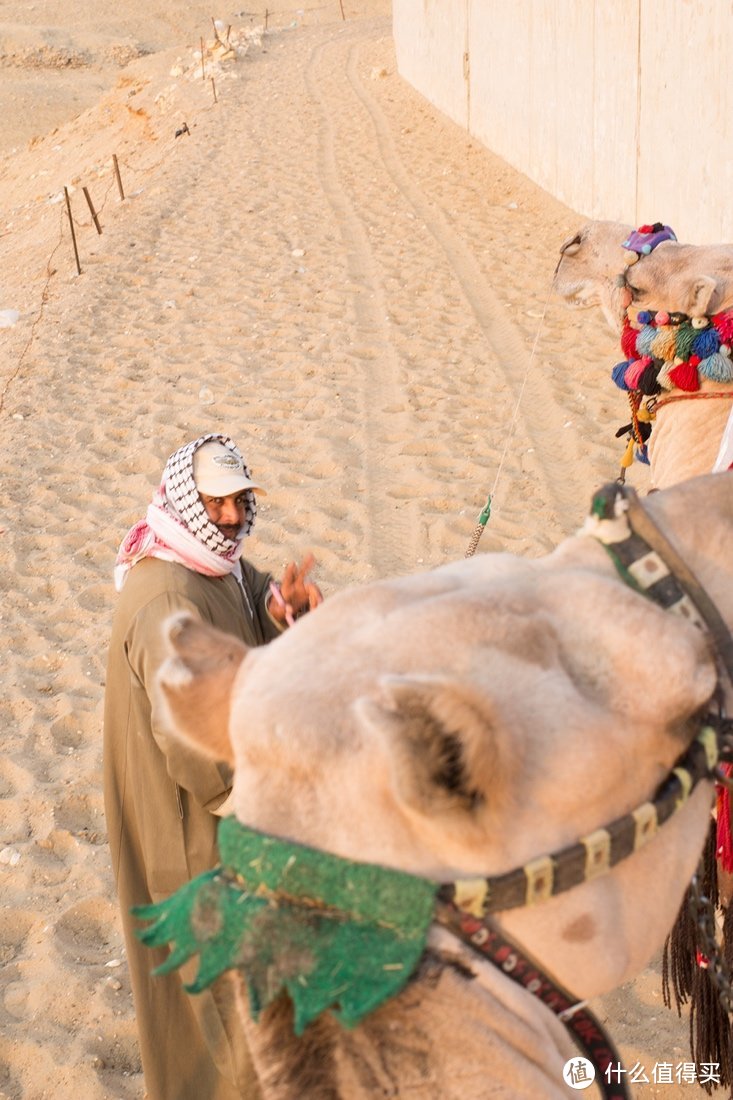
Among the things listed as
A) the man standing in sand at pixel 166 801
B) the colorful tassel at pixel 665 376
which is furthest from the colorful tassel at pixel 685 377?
the man standing in sand at pixel 166 801

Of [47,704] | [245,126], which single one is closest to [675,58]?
[47,704]

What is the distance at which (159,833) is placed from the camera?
10.3 ft

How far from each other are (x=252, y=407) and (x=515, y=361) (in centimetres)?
202

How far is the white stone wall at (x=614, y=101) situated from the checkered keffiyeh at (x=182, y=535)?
5.85 metres

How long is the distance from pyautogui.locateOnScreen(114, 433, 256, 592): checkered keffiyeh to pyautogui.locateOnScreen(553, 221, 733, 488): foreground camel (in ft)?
4.21

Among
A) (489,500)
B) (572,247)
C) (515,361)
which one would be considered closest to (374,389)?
(515,361)

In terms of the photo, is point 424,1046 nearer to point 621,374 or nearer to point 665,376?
point 665,376

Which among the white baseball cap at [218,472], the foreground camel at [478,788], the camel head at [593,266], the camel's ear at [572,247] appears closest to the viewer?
the foreground camel at [478,788]

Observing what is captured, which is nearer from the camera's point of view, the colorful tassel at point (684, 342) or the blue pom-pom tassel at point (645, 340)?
the colorful tassel at point (684, 342)

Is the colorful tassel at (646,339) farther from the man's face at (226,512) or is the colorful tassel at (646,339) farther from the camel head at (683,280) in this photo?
the man's face at (226,512)

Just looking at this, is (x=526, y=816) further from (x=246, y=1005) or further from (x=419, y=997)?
(x=246, y=1005)

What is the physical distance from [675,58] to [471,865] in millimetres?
9388

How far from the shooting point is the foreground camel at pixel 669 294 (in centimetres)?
332

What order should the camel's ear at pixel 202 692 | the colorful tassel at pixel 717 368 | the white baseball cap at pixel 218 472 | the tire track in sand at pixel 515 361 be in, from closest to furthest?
the camel's ear at pixel 202 692 → the colorful tassel at pixel 717 368 → the white baseball cap at pixel 218 472 → the tire track in sand at pixel 515 361
